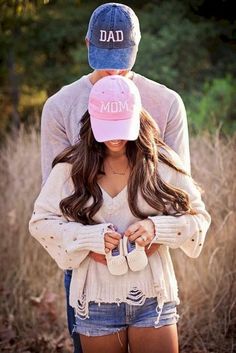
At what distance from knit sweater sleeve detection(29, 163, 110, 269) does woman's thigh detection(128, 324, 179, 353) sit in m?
0.34

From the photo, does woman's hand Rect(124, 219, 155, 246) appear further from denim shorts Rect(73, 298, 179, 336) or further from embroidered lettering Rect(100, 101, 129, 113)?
embroidered lettering Rect(100, 101, 129, 113)

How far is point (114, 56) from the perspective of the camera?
131 inches

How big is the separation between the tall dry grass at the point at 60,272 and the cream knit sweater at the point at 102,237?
1.92 meters

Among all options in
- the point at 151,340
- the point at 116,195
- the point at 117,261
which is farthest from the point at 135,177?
the point at 151,340

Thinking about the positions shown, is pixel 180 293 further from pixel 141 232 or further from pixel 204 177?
pixel 141 232

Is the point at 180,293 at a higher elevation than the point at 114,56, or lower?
lower

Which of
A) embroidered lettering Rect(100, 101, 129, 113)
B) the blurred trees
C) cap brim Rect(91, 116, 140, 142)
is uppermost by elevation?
the blurred trees

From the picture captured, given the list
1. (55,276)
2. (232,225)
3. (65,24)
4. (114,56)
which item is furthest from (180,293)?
(65,24)

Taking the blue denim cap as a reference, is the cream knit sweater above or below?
below

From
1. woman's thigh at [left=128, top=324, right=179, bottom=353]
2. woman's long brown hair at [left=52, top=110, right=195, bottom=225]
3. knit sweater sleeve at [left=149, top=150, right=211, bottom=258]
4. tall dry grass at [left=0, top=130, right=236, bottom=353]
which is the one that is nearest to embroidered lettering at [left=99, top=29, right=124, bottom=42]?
woman's long brown hair at [left=52, top=110, right=195, bottom=225]

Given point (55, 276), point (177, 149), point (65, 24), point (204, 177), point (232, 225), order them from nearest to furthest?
point (177, 149)
point (232, 225)
point (204, 177)
point (55, 276)
point (65, 24)

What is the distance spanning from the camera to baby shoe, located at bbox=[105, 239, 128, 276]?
10.4 ft

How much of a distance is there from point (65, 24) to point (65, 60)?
1511 millimetres

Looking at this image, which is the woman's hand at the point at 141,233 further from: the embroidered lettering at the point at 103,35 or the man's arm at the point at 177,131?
the embroidered lettering at the point at 103,35
